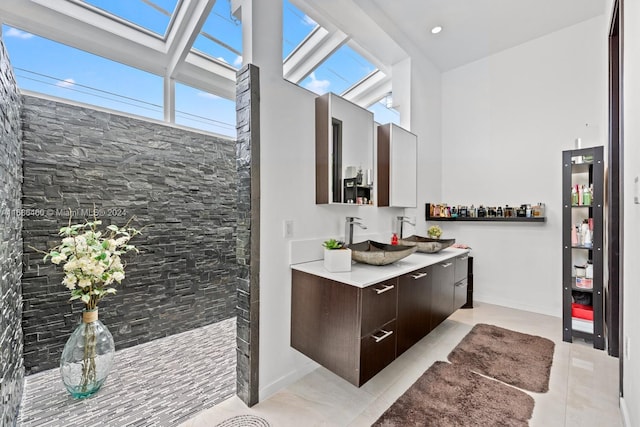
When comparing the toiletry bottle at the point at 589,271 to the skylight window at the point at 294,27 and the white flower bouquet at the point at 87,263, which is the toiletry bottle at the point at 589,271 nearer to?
the skylight window at the point at 294,27

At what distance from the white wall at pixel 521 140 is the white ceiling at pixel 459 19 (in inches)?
8.5

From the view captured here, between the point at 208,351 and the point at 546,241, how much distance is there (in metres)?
3.79

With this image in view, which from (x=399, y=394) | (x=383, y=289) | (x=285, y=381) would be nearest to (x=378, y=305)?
(x=383, y=289)

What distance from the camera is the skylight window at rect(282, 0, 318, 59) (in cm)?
265

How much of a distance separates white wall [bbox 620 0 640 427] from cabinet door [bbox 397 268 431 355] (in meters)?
1.10

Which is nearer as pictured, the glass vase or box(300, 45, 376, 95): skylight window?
the glass vase

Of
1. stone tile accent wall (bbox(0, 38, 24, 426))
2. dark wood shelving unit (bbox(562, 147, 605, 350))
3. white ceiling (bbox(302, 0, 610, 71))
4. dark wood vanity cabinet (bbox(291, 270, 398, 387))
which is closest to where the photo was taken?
stone tile accent wall (bbox(0, 38, 24, 426))

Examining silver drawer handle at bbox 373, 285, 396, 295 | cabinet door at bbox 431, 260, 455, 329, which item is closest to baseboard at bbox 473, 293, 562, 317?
cabinet door at bbox 431, 260, 455, 329

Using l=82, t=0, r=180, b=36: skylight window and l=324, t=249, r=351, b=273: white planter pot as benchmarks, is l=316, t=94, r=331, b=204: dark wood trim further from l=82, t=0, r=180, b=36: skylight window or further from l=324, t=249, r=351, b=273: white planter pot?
l=82, t=0, r=180, b=36: skylight window

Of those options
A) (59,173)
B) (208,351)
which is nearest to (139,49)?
(59,173)

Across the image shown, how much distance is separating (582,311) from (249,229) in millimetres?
3058

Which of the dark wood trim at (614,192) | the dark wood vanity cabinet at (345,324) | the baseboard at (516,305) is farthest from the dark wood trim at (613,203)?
the dark wood vanity cabinet at (345,324)

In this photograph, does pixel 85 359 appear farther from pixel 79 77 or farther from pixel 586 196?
pixel 586 196

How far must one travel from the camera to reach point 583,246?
2631 mm
